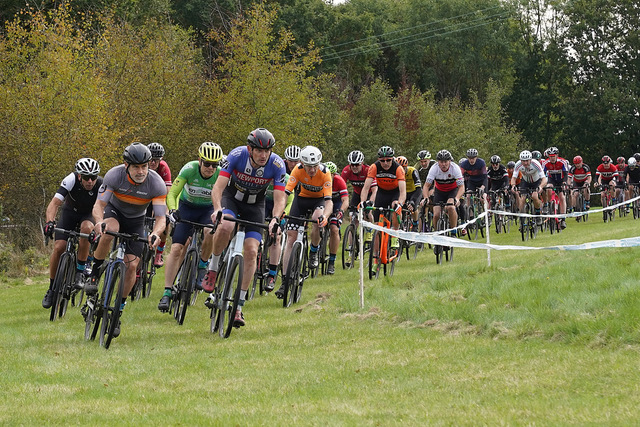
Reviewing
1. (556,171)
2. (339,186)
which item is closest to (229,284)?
(339,186)

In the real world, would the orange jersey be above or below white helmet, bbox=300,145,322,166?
below

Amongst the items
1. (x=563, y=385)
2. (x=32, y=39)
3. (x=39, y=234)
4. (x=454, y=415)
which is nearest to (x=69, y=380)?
(x=454, y=415)

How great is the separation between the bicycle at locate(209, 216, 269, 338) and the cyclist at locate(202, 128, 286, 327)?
6.8 inches

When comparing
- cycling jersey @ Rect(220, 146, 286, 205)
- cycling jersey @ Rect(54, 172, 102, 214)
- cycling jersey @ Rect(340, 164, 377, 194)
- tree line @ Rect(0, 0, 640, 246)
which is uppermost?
tree line @ Rect(0, 0, 640, 246)

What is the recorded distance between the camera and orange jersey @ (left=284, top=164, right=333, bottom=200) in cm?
1445

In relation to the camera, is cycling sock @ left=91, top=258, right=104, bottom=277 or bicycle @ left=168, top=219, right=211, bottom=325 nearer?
cycling sock @ left=91, top=258, right=104, bottom=277

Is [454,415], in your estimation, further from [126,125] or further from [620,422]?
[126,125]

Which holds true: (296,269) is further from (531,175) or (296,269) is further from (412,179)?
(531,175)

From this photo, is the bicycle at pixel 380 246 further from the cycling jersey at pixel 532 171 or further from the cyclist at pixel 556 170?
the cyclist at pixel 556 170

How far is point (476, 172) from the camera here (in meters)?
23.6

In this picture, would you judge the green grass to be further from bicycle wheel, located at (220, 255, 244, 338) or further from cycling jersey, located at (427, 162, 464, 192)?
cycling jersey, located at (427, 162, 464, 192)

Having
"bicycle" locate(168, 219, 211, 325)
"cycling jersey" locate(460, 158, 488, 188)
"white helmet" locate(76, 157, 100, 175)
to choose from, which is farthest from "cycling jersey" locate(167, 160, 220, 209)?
"cycling jersey" locate(460, 158, 488, 188)

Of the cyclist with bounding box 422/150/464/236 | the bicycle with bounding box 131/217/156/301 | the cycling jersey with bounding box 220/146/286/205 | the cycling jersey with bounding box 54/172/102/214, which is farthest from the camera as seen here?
the cyclist with bounding box 422/150/464/236

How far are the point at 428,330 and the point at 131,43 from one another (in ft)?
96.1
